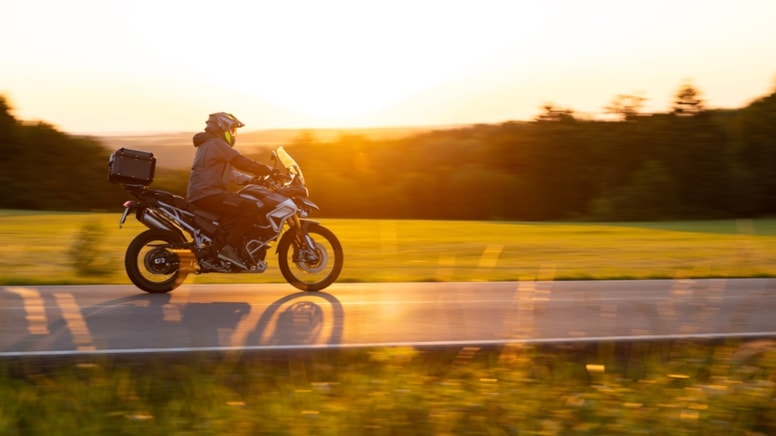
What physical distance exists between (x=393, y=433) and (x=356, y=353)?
6.38 feet

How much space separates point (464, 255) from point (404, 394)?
49.6 ft

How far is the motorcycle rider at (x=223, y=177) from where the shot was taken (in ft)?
34.8

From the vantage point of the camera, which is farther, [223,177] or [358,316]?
[223,177]

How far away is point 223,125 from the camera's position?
10.6m

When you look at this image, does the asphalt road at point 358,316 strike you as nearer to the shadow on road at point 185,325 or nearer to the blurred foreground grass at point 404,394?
the shadow on road at point 185,325

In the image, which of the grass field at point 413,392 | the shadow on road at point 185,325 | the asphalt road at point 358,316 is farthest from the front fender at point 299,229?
the grass field at point 413,392

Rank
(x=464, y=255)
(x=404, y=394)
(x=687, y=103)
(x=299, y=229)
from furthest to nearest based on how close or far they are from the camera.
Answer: (x=687, y=103) → (x=464, y=255) → (x=299, y=229) → (x=404, y=394)

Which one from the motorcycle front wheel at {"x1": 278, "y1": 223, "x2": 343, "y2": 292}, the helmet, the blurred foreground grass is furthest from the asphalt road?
the helmet

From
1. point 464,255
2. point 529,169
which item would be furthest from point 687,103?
point 464,255

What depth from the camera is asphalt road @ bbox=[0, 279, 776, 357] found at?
789cm

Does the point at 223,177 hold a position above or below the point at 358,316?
above

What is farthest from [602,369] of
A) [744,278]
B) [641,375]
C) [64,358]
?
[744,278]

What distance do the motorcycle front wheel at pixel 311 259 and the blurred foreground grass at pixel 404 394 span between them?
3841 millimetres

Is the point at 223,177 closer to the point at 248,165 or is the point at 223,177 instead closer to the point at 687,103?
the point at 248,165
